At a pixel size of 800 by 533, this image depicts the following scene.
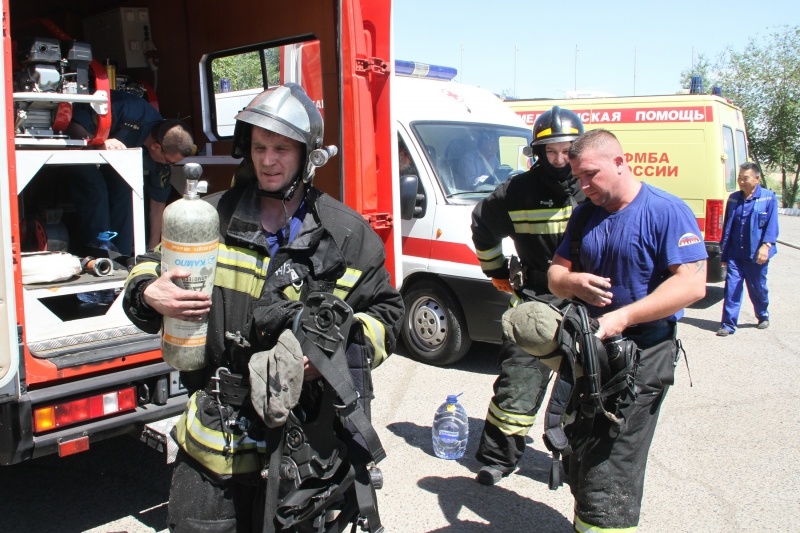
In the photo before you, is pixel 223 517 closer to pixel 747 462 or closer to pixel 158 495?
pixel 158 495

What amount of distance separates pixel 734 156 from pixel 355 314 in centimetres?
958

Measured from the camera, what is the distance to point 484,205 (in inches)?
183

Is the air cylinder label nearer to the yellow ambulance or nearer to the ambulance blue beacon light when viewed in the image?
the ambulance blue beacon light

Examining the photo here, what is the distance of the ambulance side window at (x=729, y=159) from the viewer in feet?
32.7

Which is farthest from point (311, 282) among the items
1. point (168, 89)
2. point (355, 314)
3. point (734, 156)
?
point (734, 156)

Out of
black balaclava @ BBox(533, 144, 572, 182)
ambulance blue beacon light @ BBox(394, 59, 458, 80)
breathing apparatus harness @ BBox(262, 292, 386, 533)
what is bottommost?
breathing apparatus harness @ BBox(262, 292, 386, 533)

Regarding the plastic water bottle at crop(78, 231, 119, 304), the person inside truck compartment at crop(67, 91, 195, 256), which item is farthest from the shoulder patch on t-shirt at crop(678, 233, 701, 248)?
the person inside truck compartment at crop(67, 91, 195, 256)

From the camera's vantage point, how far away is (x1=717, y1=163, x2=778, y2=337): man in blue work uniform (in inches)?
333

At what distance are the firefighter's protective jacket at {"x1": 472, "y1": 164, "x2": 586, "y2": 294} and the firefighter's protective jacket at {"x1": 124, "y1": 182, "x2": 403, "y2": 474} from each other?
1994 mm

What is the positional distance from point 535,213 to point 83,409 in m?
2.56

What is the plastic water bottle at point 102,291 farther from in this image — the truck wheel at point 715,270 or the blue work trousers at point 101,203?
the truck wheel at point 715,270

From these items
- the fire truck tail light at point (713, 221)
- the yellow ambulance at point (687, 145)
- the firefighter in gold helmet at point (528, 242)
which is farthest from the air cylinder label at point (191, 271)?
the fire truck tail light at point (713, 221)

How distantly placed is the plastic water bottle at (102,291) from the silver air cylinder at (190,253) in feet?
8.08

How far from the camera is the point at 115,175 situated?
18.3 ft
